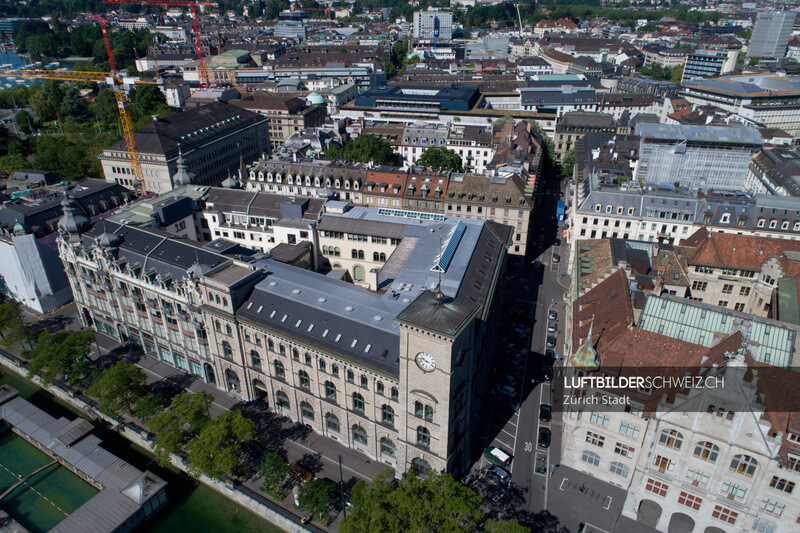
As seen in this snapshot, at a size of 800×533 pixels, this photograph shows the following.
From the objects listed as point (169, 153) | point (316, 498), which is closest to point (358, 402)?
point (316, 498)

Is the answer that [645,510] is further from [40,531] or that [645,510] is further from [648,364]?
[40,531]

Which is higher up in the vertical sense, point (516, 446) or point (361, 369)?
point (361, 369)

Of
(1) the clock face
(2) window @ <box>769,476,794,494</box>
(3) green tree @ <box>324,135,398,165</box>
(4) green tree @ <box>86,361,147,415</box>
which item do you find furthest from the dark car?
(3) green tree @ <box>324,135,398,165</box>

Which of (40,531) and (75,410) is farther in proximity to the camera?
(75,410)

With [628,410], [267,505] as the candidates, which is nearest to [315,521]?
[267,505]

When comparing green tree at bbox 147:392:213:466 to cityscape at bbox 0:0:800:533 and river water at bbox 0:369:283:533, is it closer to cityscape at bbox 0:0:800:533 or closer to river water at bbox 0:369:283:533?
cityscape at bbox 0:0:800:533

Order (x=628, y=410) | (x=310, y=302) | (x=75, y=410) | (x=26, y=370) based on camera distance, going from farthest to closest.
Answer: (x=26, y=370) → (x=75, y=410) → (x=310, y=302) → (x=628, y=410)
